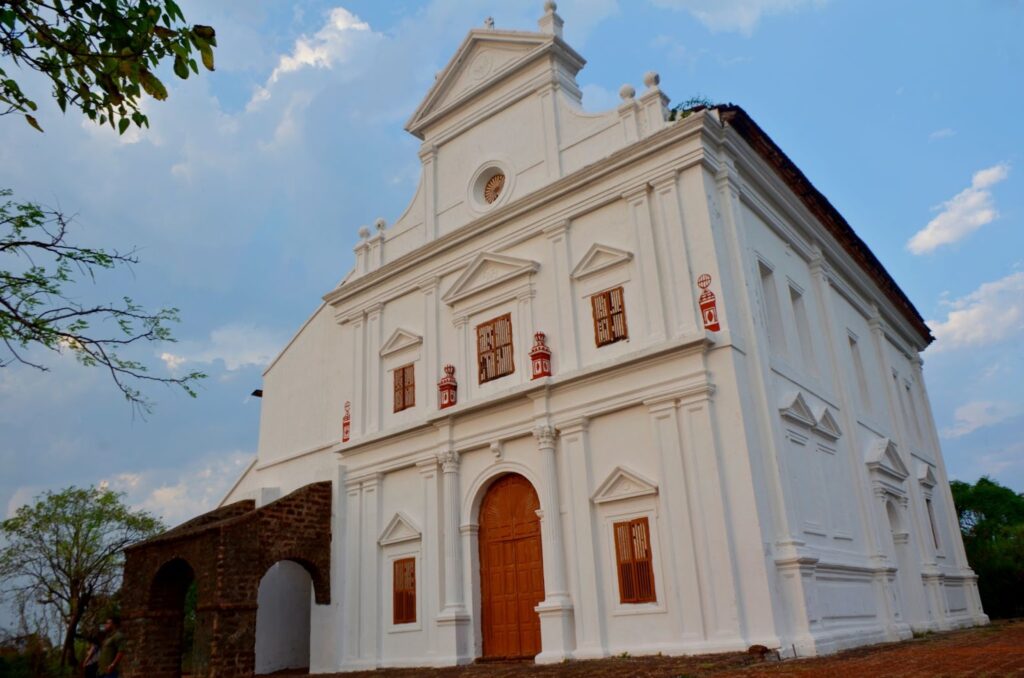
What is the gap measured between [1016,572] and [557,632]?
17.8 metres

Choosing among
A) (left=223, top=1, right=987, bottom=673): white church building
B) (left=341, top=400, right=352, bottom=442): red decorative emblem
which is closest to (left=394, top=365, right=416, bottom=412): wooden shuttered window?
(left=223, top=1, right=987, bottom=673): white church building

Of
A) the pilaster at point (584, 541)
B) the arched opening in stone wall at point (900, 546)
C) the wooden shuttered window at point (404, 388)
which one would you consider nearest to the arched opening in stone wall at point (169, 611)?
the wooden shuttered window at point (404, 388)

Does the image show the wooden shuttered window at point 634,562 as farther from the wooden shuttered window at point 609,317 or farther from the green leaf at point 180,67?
the green leaf at point 180,67

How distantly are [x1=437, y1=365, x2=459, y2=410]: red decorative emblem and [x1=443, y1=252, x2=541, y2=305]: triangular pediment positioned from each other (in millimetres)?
1537

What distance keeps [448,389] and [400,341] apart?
7.36 feet

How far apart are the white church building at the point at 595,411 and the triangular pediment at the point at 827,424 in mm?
55

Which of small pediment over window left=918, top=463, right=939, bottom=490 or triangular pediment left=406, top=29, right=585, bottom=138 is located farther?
small pediment over window left=918, top=463, right=939, bottom=490

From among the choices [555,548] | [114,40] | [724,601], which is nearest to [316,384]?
[555,548]

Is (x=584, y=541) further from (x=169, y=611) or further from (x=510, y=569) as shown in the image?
(x=169, y=611)

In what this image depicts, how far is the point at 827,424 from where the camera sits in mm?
14391

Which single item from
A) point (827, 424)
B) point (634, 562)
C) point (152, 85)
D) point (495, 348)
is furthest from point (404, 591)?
point (152, 85)

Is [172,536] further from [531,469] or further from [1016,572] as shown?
[1016,572]

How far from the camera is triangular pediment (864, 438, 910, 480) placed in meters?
15.5

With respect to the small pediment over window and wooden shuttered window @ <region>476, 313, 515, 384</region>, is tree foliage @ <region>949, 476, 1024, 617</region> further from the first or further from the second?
wooden shuttered window @ <region>476, 313, 515, 384</region>
